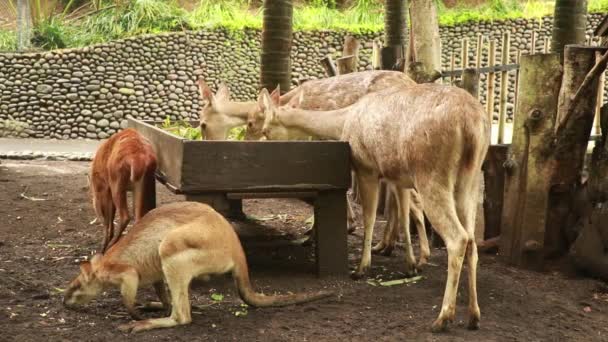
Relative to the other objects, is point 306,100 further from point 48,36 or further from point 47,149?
point 48,36

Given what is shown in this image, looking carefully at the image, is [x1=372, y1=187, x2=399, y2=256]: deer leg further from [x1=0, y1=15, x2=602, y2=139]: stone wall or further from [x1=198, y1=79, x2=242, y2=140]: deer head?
[x1=0, y1=15, x2=602, y2=139]: stone wall

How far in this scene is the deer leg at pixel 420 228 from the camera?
21.7 ft

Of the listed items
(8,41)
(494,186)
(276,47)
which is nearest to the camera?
(494,186)

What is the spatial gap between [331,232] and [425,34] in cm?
328

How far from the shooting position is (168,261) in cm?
471

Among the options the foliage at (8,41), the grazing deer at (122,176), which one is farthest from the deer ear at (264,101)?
the foliage at (8,41)

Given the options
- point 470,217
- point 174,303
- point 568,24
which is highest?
point 568,24

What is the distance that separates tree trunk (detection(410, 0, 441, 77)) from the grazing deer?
348cm

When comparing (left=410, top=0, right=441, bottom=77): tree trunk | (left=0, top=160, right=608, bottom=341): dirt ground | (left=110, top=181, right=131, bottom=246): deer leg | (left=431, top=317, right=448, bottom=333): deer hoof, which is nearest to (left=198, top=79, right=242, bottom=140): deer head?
(left=0, top=160, right=608, bottom=341): dirt ground

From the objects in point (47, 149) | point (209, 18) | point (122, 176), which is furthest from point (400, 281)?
point (209, 18)

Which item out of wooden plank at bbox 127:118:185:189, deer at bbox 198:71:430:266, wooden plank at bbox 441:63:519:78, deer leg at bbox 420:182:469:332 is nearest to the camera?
deer leg at bbox 420:182:469:332

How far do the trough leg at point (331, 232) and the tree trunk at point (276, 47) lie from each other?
414 cm

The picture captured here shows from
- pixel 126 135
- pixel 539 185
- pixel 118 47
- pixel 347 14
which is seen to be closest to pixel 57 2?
pixel 118 47

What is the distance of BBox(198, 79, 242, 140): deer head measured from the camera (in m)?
7.59
